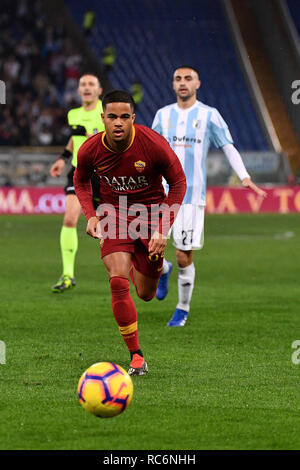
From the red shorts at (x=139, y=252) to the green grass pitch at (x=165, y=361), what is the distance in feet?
2.20

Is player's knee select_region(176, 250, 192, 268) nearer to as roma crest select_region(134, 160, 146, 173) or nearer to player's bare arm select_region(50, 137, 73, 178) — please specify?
player's bare arm select_region(50, 137, 73, 178)

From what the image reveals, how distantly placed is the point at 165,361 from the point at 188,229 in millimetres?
2102

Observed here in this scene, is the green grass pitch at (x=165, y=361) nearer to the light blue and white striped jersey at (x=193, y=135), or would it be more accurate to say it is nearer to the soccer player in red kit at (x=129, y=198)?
the soccer player in red kit at (x=129, y=198)

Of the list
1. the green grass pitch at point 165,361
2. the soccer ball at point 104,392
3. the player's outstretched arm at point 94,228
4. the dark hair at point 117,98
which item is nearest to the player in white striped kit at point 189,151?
the green grass pitch at point 165,361

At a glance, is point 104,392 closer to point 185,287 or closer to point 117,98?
point 117,98

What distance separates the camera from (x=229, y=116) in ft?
102

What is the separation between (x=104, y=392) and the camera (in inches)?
201

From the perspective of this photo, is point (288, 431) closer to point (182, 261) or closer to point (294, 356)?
point (294, 356)

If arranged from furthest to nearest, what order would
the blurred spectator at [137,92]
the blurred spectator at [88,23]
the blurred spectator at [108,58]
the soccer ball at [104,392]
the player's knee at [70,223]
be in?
the blurred spectator at [88,23], the blurred spectator at [108,58], the blurred spectator at [137,92], the player's knee at [70,223], the soccer ball at [104,392]

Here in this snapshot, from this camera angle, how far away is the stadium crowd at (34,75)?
2816 cm

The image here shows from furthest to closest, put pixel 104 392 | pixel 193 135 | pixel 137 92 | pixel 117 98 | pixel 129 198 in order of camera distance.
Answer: pixel 137 92
pixel 193 135
pixel 129 198
pixel 117 98
pixel 104 392

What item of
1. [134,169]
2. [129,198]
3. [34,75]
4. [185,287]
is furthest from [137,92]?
[134,169]
